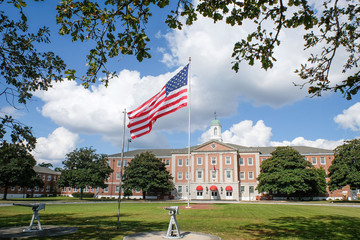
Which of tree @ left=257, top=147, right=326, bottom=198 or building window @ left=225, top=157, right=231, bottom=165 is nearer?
tree @ left=257, top=147, right=326, bottom=198

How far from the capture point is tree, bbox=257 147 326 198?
50.8 meters

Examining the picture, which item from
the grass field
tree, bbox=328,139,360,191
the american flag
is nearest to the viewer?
the grass field

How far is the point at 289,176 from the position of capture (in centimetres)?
5112

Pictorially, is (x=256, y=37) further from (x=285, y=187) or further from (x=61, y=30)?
(x=285, y=187)

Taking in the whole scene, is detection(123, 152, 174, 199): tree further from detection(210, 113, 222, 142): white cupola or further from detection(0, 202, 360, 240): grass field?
detection(0, 202, 360, 240): grass field

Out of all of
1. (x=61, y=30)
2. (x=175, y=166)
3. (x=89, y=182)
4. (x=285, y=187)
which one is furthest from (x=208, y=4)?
(x=175, y=166)

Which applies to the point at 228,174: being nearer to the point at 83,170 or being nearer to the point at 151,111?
the point at 83,170

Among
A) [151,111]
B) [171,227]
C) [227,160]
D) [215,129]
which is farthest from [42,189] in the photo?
[171,227]

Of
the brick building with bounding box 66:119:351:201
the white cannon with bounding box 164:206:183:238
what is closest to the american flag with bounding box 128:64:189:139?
the white cannon with bounding box 164:206:183:238

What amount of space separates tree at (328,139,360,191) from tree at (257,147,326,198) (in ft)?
14.7

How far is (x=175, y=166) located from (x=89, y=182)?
79.2ft

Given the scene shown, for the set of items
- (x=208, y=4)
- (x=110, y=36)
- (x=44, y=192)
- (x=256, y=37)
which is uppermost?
(x=208, y=4)

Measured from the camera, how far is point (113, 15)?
5480mm

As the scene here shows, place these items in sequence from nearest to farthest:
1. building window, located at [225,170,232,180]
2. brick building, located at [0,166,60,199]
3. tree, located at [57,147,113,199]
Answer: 1. tree, located at [57,147,113,199]
2. building window, located at [225,170,232,180]
3. brick building, located at [0,166,60,199]
